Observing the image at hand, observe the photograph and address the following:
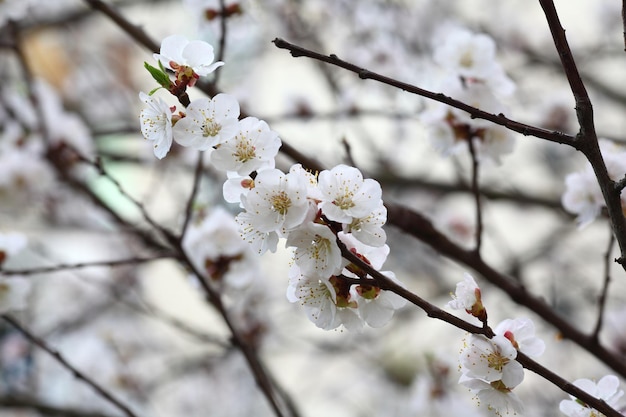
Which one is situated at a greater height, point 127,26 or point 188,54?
point 127,26

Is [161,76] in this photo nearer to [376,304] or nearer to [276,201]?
[276,201]

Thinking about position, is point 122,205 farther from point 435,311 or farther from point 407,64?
point 435,311

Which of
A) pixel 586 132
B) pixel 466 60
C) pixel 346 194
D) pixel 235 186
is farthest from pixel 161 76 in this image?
pixel 466 60

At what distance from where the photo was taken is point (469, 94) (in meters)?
1.24

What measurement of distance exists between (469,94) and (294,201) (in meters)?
0.65

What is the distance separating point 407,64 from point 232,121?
2210 mm

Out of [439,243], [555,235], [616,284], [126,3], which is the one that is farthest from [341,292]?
[616,284]

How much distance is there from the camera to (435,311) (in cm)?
72

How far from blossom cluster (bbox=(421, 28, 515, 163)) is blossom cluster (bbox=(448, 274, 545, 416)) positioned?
535 millimetres

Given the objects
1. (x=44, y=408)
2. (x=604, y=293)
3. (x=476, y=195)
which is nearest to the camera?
(x=604, y=293)

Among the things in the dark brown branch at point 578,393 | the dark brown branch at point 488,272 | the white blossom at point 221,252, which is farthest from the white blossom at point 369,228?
the white blossom at point 221,252

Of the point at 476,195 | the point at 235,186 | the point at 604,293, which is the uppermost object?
the point at 476,195

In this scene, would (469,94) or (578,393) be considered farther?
(469,94)

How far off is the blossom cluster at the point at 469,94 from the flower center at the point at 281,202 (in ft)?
2.08
